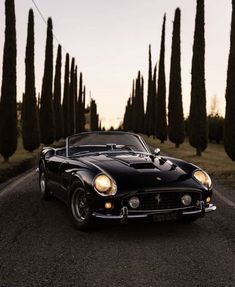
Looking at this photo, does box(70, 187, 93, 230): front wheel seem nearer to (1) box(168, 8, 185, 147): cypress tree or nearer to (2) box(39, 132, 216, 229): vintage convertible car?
(2) box(39, 132, 216, 229): vintage convertible car

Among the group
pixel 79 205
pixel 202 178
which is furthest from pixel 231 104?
pixel 79 205

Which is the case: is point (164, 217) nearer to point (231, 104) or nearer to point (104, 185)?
point (104, 185)

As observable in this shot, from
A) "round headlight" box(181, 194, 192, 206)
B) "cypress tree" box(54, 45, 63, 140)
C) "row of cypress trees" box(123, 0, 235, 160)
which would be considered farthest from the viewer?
"cypress tree" box(54, 45, 63, 140)

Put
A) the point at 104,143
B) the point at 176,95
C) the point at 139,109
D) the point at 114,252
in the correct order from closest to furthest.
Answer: the point at 114,252
the point at 104,143
the point at 176,95
the point at 139,109

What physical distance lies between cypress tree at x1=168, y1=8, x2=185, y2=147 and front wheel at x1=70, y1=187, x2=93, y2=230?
924 inches

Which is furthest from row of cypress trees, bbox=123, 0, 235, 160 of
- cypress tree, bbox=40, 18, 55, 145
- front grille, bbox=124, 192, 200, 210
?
front grille, bbox=124, 192, 200, 210

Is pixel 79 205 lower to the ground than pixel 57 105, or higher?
lower

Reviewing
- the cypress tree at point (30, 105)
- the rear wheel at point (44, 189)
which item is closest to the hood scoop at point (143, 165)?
the rear wheel at point (44, 189)

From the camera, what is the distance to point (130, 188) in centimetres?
561

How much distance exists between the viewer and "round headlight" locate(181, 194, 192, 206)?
5825 mm

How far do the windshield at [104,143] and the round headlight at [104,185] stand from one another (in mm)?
1820

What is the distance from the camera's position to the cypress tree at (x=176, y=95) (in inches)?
1159

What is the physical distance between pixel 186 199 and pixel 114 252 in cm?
131

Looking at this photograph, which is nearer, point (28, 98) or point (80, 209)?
point (80, 209)
